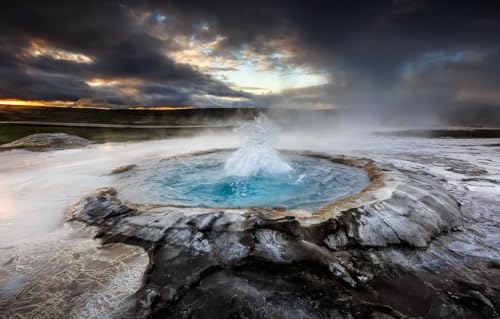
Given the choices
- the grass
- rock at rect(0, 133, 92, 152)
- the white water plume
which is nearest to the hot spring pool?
the white water plume

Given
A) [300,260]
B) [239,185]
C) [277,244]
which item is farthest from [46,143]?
[300,260]

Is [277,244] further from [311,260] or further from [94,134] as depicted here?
[94,134]

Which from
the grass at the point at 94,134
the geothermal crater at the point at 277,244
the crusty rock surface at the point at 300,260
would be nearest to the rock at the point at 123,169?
the geothermal crater at the point at 277,244

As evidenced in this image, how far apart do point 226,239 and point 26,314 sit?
2349 mm

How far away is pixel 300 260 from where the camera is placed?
11.4ft

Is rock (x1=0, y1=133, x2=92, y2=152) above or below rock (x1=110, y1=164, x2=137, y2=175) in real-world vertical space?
above

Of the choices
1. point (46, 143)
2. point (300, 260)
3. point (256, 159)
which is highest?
point (256, 159)

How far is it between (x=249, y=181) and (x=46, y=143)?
13.3 meters

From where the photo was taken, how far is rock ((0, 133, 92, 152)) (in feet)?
44.5

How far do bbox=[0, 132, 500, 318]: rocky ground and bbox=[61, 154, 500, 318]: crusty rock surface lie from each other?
0.01m

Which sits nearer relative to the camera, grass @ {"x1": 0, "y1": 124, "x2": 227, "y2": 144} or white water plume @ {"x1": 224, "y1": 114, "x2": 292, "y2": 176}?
white water plume @ {"x1": 224, "y1": 114, "x2": 292, "y2": 176}

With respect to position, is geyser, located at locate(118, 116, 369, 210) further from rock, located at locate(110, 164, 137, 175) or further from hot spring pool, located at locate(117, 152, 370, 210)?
rock, located at locate(110, 164, 137, 175)

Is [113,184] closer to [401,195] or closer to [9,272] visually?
[9,272]

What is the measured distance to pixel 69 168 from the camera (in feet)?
29.8
